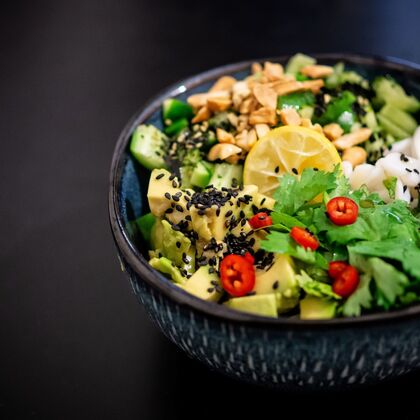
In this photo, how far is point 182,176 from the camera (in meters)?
1.81

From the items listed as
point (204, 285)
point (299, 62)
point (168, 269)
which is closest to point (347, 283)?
point (204, 285)

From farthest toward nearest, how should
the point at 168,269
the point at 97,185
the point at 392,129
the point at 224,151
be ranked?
the point at 97,185, the point at 392,129, the point at 224,151, the point at 168,269

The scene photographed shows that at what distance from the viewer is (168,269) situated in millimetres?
1468

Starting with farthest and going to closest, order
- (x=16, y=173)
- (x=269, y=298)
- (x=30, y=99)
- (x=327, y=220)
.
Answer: (x=30, y=99)
(x=16, y=173)
(x=327, y=220)
(x=269, y=298)

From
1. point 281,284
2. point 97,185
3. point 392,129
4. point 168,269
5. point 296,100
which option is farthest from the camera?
point 97,185

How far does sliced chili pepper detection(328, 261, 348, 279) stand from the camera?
1324 mm

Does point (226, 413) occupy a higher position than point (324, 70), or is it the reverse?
point (324, 70)

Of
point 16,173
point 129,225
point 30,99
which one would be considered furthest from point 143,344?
point 30,99

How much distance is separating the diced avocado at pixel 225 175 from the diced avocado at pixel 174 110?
0.81 ft

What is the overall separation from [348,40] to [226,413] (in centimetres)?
194

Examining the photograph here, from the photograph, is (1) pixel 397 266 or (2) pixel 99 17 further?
(2) pixel 99 17

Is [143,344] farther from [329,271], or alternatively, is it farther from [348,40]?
[348,40]

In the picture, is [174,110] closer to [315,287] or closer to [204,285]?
[204,285]

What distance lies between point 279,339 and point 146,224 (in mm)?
622
